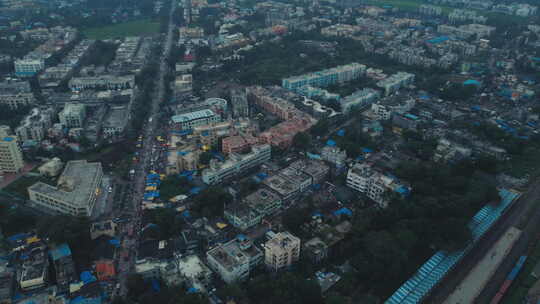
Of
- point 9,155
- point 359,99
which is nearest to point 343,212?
point 359,99

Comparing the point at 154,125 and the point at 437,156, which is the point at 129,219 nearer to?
the point at 154,125

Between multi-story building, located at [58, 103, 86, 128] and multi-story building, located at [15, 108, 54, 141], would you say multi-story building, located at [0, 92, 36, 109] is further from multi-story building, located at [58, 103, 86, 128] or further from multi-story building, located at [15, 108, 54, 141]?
multi-story building, located at [58, 103, 86, 128]

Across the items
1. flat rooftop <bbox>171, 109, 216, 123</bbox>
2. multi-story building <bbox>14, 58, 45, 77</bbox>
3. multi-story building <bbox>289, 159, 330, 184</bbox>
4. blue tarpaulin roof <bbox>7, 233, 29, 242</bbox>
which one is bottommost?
blue tarpaulin roof <bbox>7, 233, 29, 242</bbox>

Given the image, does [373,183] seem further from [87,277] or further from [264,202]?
[87,277]

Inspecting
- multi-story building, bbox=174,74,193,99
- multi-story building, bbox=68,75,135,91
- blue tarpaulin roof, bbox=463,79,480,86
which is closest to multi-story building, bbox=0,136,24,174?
multi-story building, bbox=68,75,135,91

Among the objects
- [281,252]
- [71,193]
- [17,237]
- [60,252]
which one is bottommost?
[17,237]

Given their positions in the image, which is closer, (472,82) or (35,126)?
(35,126)
